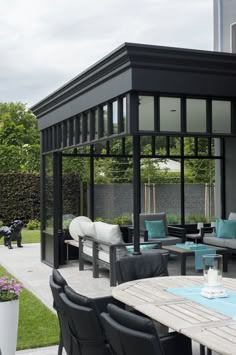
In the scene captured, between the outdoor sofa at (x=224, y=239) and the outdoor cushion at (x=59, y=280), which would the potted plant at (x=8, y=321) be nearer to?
the outdoor cushion at (x=59, y=280)

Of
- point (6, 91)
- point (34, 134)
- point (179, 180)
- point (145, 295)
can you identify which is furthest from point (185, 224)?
point (6, 91)

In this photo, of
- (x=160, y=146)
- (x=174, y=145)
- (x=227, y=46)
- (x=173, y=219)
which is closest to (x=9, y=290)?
(x=160, y=146)

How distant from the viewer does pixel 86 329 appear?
11.1 feet

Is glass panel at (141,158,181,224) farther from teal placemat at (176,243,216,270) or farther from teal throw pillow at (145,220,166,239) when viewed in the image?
teal placemat at (176,243,216,270)

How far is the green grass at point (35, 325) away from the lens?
5120 mm

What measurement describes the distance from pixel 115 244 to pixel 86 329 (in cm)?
461

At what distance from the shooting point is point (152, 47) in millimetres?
6195

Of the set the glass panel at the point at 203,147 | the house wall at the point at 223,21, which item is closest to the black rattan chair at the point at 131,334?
the glass panel at the point at 203,147

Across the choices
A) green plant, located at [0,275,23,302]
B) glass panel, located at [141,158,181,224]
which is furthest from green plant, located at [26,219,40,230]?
green plant, located at [0,275,23,302]

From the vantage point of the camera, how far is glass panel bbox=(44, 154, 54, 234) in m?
10.4

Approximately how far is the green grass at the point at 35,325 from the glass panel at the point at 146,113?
2844 millimetres

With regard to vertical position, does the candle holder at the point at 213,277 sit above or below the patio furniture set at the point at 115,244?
above

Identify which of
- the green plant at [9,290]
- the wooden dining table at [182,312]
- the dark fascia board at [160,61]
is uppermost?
the dark fascia board at [160,61]

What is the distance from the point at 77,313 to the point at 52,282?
0.70m
